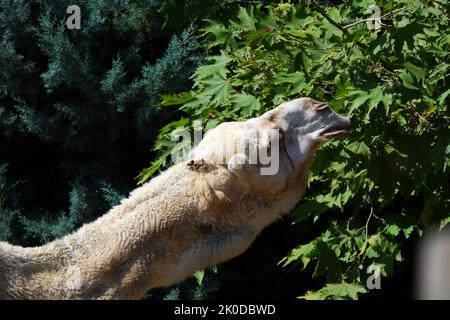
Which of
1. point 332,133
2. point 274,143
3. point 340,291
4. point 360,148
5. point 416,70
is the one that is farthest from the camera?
point 340,291

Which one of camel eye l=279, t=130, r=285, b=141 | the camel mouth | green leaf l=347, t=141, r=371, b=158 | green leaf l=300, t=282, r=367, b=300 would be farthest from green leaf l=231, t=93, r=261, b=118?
camel eye l=279, t=130, r=285, b=141

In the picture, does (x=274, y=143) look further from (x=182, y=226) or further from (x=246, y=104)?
(x=246, y=104)

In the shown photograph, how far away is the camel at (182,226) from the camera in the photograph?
2842 millimetres

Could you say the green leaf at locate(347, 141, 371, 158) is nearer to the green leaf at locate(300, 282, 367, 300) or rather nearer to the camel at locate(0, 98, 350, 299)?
the green leaf at locate(300, 282, 367, 300)

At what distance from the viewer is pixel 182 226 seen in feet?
9.40

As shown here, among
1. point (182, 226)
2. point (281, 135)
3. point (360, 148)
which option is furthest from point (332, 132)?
point (360, 148)

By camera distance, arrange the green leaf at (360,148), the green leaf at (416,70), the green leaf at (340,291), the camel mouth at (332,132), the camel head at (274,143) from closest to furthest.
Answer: the camel head at (274,143)
the camel mouth at (332,132)
the green leaf at (416,70)
the green leaf at (360,148)
the green leaf at (340,291)

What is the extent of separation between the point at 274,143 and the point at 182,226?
348mm

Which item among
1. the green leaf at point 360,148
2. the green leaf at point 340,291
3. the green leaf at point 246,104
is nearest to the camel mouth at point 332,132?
the green leaf at point 360,148

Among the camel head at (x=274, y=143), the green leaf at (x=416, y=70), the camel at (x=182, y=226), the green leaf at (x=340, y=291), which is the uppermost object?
the green leaf at (x=416, y=70)

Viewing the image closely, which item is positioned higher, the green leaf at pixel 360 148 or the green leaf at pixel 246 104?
the green leaf at pixel 246 104

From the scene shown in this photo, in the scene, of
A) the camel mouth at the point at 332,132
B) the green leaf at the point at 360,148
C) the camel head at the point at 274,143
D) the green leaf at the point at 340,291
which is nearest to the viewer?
the camel head at the point at 274,143

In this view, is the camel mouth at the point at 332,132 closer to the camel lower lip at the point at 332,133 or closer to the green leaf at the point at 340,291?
the camel lower lip at the point at 332,133

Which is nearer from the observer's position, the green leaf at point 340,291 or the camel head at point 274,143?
the camel head at point 274,143
